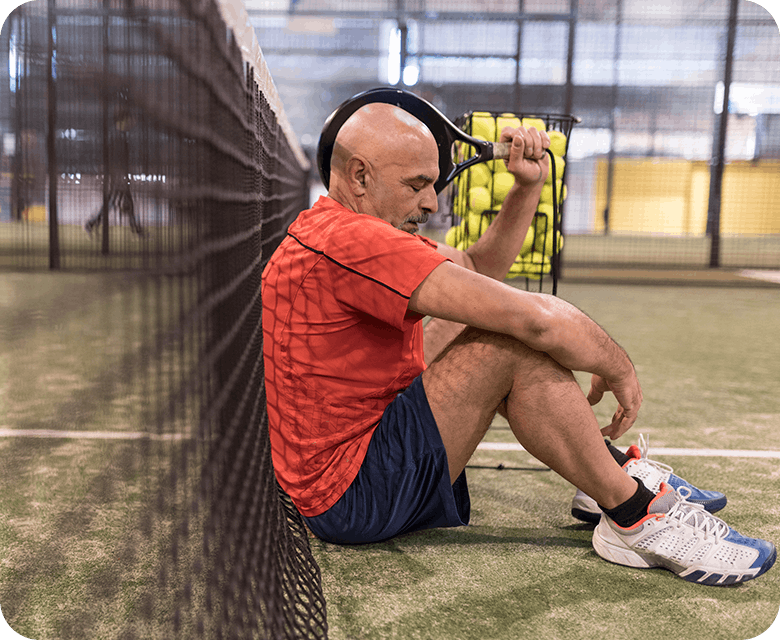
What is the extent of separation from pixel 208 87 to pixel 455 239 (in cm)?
175

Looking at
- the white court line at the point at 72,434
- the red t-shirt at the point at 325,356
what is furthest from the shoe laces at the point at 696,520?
the white court line at the point at 72,434

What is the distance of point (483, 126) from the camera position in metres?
2.39

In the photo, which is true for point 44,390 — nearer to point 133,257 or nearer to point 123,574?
point 123,574

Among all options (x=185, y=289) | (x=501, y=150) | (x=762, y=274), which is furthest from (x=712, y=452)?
(x=762, y=274)

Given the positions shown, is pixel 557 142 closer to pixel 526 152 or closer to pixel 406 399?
pixel 526 152

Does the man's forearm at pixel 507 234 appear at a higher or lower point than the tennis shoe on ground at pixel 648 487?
higher

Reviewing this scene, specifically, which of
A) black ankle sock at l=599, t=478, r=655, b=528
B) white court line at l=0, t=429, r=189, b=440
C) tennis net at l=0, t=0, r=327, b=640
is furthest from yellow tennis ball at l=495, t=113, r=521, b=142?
white court line at l=0, t=429, r=189, b=440

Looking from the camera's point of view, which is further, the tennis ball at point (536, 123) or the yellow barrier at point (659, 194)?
the yellow barrier at point (659, 194)

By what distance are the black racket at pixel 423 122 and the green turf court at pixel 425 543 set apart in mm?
564

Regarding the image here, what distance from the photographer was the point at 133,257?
94cm

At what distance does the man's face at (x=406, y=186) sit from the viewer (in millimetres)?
1479

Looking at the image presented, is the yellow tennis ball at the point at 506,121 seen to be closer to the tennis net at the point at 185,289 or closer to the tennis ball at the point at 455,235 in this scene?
the tennis ball at the point at 455,235

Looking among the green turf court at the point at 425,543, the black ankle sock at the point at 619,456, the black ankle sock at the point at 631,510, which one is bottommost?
the green turf court at the point at 425,543

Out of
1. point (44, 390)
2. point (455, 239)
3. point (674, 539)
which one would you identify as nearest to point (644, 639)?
point (674, 539)
